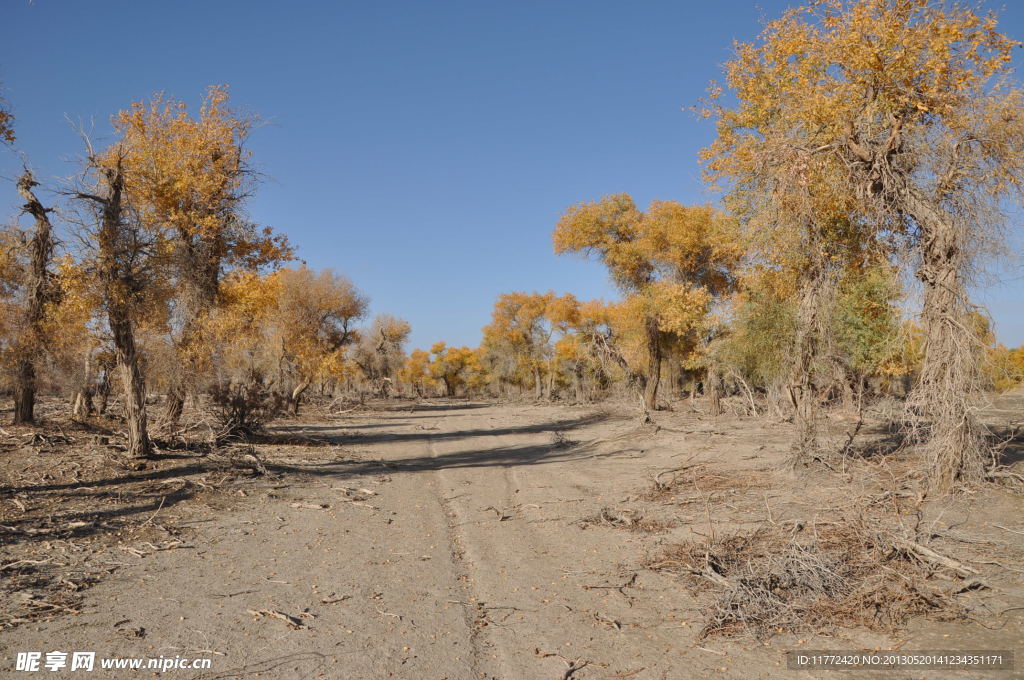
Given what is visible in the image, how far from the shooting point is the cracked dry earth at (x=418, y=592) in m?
4.82

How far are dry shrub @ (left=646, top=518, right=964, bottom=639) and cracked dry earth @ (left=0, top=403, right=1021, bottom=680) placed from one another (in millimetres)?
208

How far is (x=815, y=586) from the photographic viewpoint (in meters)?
5.69

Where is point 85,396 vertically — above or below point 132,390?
below

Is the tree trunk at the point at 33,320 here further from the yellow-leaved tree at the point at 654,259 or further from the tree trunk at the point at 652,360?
the tree trunk at the point at 652,360

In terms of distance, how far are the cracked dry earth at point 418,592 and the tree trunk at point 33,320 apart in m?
7.85

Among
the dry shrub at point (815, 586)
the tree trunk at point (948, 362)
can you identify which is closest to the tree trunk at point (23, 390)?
the dry shrub at point (815, 586)

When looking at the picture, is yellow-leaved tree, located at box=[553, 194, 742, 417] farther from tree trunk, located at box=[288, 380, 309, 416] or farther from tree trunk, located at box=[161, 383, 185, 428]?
tree trunk, located at box=[161, 383, 185, 428]

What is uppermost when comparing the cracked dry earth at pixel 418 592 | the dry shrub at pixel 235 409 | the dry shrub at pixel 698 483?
the dry shrub at pixel 235 409

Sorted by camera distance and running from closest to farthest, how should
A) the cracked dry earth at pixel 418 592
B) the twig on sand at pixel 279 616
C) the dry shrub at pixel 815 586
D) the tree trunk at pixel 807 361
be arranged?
the cracked dry earth at pixel 418 592, the dry shrub at pixel 815 586, the twig on sand at pixel 279 616, the tree trunk at pixel 807 361

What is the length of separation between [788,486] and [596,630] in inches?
249

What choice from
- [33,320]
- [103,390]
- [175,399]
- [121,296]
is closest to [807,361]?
[121,296]

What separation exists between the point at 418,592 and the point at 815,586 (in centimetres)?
405

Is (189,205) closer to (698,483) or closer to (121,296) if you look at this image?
(121,296)

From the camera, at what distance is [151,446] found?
12289mm
